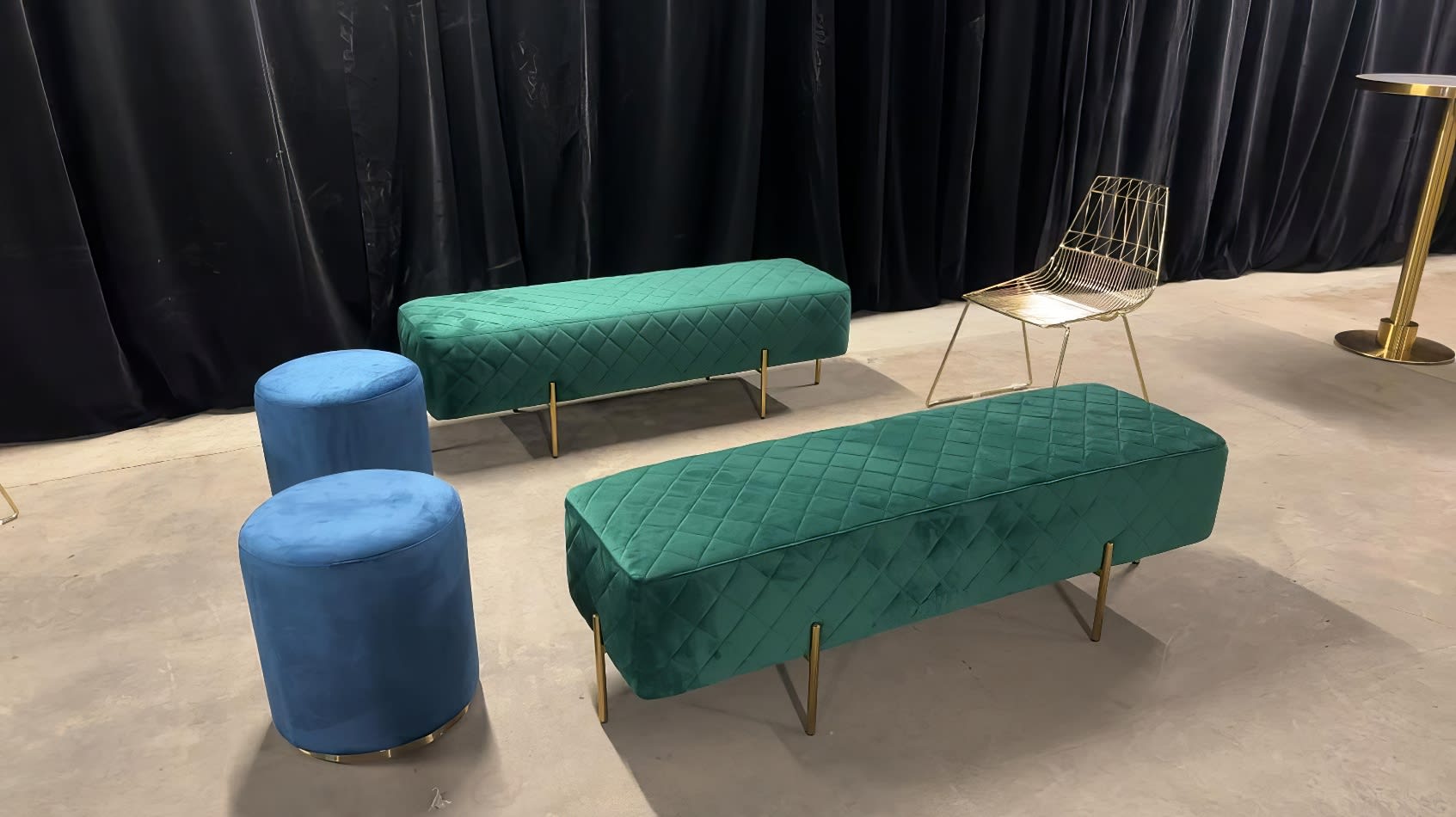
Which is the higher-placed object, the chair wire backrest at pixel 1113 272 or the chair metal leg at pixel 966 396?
the chair wire backrest at pixel 1113 272

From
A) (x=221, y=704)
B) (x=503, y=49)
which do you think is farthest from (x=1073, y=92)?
(x=221, y=704)

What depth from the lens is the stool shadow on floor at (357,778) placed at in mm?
1731

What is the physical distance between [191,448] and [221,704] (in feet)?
4.48

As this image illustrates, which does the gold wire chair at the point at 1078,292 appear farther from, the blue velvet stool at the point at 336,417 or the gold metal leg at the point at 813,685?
the blue velvet stool at the point at 336,417

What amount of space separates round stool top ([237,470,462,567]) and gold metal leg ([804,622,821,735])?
660mm

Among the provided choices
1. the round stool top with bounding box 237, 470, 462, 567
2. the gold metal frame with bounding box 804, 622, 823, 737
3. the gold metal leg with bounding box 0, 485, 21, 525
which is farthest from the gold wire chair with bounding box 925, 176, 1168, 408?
the gold metal leg with bounding box 0, 485, 21, 525

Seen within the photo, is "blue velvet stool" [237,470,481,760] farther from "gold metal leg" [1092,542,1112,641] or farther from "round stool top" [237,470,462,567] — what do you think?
"gold metal leg" [1092,542,1112,641]

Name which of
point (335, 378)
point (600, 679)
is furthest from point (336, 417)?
point (600, 679)

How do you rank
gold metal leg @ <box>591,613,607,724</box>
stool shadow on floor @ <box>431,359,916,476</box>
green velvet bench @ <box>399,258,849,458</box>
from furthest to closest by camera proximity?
stool shadow on floor @ <box>431,359,916,476</box>, green velvet bench @ <box>399,258,849,458</box>, gold metal leg @ <box>591,613,607,724</box>

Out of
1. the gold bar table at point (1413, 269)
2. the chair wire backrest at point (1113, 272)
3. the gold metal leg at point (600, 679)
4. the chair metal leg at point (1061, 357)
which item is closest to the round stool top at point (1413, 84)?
the gold bar table at point (1413, 269)

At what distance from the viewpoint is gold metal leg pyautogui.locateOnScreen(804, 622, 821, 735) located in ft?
6.04

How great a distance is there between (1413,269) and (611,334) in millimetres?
2984

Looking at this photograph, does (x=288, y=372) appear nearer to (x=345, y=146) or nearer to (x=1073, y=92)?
(x=345, y=146)

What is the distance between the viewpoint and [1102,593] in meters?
2.14
